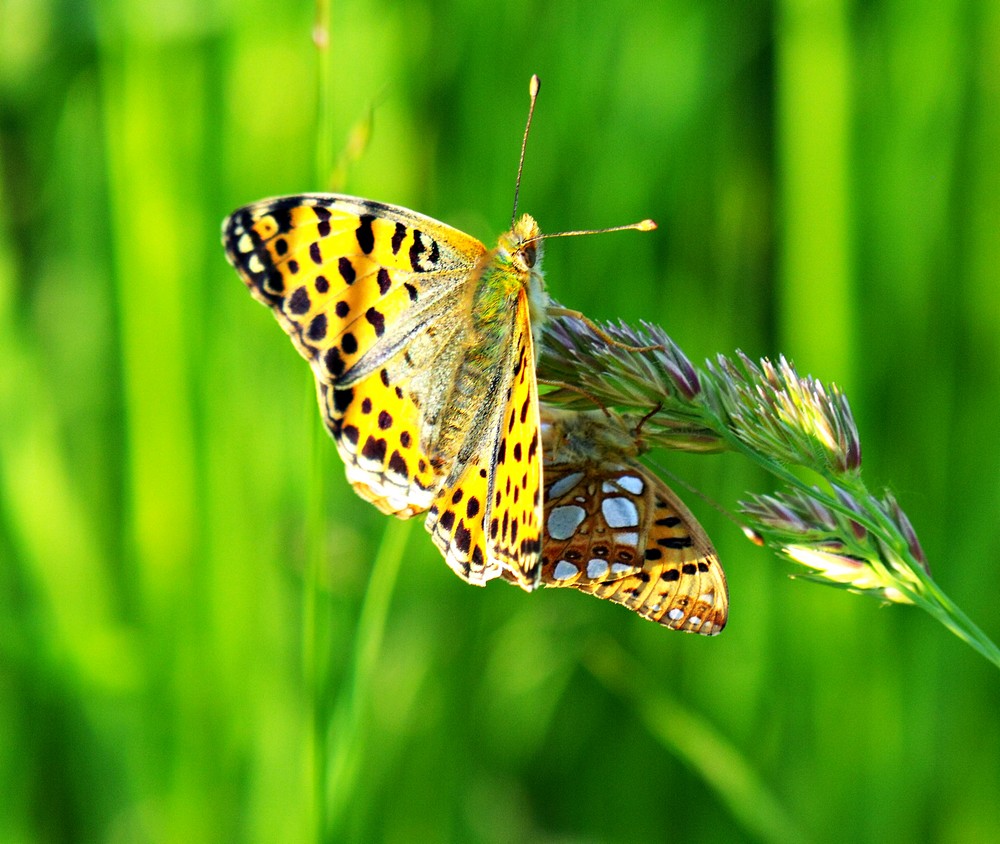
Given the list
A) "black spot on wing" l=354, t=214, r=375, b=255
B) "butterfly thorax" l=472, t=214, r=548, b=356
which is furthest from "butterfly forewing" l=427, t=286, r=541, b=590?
"black spot on wing" l=354, t=214, r=375, b=255

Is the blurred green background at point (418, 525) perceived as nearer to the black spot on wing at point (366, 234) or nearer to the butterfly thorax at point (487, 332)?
the butterfly thorax at point (487, 332)

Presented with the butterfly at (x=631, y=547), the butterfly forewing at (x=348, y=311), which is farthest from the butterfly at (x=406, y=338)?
the butterfly at (x=631, y=547)

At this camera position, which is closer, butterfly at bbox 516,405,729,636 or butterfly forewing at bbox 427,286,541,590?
butterfly forewing at bbox 427,286,541,590

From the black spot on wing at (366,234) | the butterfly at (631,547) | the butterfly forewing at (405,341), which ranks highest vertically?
the black spot on wing at (366,234)

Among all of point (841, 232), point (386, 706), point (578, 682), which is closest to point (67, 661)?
point (386, 706)

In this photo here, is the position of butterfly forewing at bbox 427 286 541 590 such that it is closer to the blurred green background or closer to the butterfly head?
the butterfly head

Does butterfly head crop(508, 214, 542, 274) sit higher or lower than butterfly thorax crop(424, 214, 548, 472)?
higher
